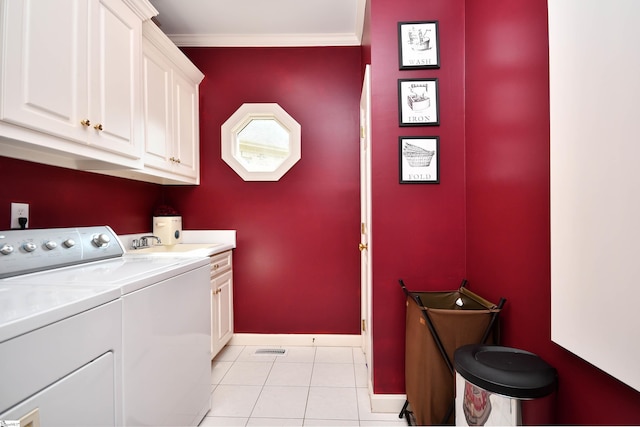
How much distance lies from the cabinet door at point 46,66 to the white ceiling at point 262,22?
1.20 m

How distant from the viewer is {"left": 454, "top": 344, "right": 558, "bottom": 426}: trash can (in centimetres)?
94

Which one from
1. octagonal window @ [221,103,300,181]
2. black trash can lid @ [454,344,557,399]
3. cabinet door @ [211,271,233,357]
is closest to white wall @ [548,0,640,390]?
black trash can lid @ [454,344,557,399]

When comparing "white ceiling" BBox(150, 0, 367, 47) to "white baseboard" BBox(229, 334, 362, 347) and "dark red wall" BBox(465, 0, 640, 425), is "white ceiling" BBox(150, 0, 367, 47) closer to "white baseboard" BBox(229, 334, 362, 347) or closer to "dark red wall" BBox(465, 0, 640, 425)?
"dark red wall" BBox(465, 0, 640, 425)

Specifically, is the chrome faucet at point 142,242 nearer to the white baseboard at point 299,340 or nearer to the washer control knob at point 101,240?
the washer control knob at point 101,240

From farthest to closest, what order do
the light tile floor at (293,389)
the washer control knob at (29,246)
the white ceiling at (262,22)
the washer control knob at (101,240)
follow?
1. the white ceiling at (262,22)
2. the light tile floor at (293,389)
3. the washer control knob at (101,240)
4. the washer control knob at (29,246)

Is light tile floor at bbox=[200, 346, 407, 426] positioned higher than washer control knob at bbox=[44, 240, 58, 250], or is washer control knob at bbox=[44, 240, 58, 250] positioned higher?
washer control knob at bbox=[44, 240, 58, 250]

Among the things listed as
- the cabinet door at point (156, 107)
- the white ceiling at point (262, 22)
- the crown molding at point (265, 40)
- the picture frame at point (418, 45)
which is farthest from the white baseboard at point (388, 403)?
the crown molding at point (265, 40)

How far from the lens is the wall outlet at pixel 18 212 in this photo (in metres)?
1.47

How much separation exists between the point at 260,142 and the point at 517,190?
224 centimetres

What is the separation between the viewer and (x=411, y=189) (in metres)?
1.83

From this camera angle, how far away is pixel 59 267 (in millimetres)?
1354

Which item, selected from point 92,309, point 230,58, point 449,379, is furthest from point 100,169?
point 449,379

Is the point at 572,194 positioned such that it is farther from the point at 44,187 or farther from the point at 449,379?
the point at 44,187

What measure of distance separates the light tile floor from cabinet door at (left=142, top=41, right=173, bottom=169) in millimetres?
1711
